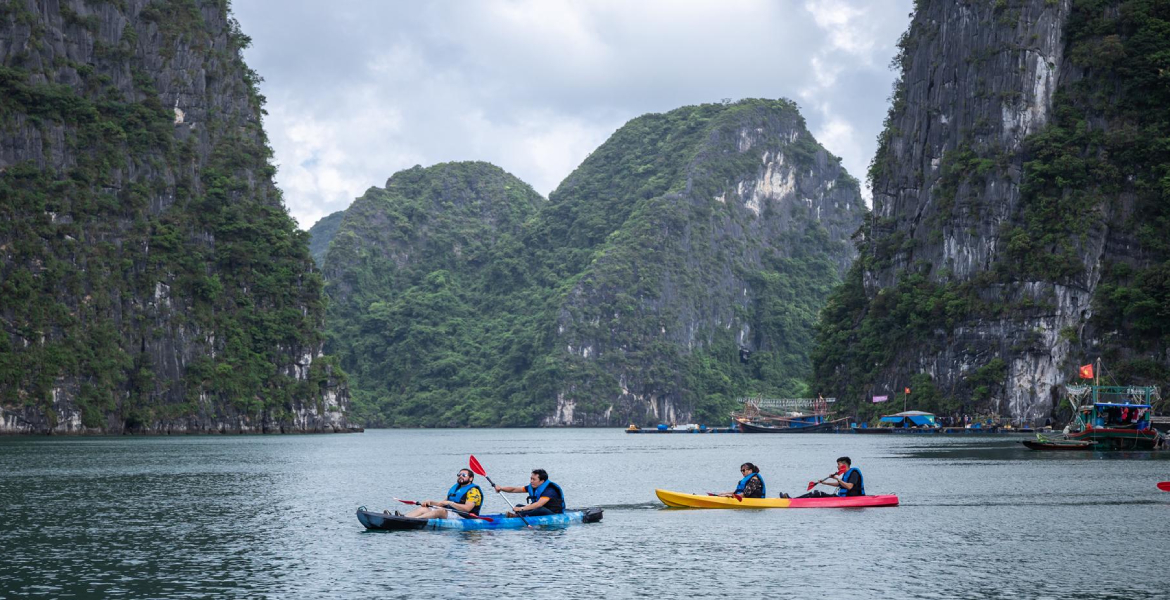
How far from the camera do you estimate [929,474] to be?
5603cm

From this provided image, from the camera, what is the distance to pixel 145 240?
131125mm

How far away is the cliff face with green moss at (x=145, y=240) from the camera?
4604 inches

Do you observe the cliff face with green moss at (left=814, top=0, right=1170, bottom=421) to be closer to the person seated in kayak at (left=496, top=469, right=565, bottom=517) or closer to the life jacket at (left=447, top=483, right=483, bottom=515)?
the person seated in kayak at (left=496, top=469, right=565, bottom=517)

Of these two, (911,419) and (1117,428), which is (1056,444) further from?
(911,419)

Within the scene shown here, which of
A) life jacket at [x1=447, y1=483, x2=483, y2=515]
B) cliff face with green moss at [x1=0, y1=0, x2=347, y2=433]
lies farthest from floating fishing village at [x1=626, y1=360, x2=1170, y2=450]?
cliff face with green moss at [x1=0, y1=0, x2=347, y2=433]

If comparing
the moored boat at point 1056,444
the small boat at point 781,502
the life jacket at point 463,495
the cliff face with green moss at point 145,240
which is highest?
the cliff face with green moss at point 145,240

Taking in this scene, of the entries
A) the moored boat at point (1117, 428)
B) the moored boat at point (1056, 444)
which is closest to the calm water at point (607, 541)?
the moored boat at point (1056, 444)

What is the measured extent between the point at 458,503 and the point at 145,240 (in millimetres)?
106694

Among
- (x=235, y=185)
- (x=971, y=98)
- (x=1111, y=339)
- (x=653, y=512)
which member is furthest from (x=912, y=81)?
(x=653, y=512)

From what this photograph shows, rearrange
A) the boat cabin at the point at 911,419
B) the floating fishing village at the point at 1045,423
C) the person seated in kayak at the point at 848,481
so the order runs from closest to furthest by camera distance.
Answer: the person seated in kayak at the point at 848,481, the floating fishing village at the point at 1045,423, the boat cabin at the point at 911,419

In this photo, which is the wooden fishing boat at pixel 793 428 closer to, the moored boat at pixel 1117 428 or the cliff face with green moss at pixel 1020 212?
the cliff face with green moss at pixel 1020 212

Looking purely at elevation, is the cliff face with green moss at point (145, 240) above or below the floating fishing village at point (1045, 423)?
above

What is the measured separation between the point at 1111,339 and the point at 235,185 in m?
100

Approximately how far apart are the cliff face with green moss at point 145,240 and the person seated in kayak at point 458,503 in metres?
88.9
